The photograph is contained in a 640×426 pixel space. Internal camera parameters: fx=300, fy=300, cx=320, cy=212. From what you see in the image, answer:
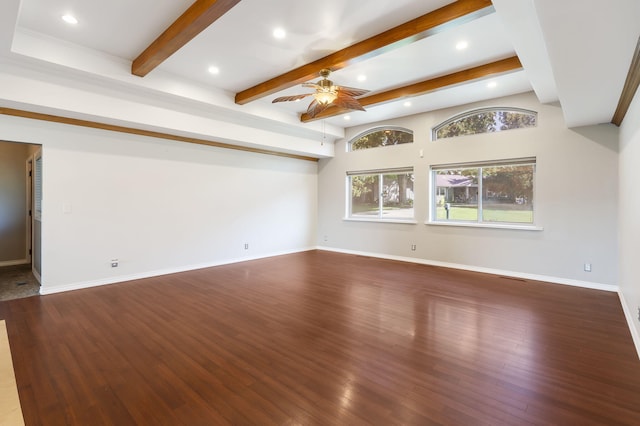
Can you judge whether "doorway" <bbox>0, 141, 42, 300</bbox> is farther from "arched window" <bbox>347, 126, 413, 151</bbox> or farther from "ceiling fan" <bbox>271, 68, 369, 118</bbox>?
"arched window" <bbox>347, 126, 413, 151</bbox>

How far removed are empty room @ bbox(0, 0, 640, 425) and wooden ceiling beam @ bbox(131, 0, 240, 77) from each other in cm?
3

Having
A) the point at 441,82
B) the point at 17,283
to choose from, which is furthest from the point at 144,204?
the point at 441,82

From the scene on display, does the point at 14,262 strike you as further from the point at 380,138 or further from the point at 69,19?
the point at 380,138

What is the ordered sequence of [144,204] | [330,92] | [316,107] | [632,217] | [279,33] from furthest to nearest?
[144,204], [316,107], [330,92], [279,33], [632,217]

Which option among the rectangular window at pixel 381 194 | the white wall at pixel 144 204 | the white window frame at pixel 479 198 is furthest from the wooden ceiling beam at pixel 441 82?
the white wall at pixel 144 204

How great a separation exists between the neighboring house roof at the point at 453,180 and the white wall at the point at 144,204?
3.64m

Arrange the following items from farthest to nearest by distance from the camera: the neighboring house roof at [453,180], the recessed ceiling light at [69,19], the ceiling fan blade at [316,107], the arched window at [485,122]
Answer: the neighboring house roof at [453,180] → the arched window at [485,122] → the ceiling fan blade at [316,107] → the recessed ceiling light at [69,19]

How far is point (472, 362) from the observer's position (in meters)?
2.52

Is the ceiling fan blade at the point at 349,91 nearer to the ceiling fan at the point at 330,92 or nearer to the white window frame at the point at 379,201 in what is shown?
the ceiling fan at the point at 330,92

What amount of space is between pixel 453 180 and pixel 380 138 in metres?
1.99

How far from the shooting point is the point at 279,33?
11.3 ft

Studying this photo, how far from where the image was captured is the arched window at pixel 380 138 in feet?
22.3

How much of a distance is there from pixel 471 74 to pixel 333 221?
15.6 ft

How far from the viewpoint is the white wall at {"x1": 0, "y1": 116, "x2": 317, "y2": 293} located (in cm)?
437
